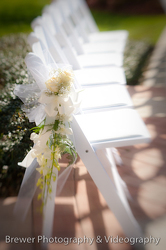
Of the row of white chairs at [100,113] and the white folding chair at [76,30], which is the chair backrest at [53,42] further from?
the white folding chair at [76,30]

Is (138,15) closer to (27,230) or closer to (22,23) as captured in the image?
(22,23)

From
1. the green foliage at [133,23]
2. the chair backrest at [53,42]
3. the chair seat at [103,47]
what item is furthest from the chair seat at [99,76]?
the green foliage at [133,23]

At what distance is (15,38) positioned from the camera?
4367mm

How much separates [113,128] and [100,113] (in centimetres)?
20

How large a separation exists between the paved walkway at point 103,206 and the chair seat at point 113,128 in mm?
241

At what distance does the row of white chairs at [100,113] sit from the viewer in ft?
4.01

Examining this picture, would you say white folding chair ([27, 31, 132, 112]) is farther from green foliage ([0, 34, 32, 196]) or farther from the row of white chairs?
green foliage ([0, 34, 32, 196])

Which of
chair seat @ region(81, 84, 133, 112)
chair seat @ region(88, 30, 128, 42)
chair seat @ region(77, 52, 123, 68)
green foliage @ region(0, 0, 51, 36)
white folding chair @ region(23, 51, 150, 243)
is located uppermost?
green foliage @ region(0, 0, 51, 36)

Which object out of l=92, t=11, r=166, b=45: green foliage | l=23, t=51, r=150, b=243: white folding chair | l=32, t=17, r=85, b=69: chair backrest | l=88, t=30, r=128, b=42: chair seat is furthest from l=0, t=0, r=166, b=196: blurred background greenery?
l=23, t=51, r=150, b=243: white folding chair

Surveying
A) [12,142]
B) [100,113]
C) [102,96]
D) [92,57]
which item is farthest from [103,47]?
[12,142]

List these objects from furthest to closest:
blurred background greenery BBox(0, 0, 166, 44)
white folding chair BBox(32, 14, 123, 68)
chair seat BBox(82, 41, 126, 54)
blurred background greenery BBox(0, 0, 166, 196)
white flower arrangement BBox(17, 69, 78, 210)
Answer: blurred background greenery BBox(0, 0, 166, 44)
chair seat BBox(82, 41, 126, 54)
white folding chair BBox(32, 14, 123, 68)
blurred background greenery BBox(0, 0, 166, 196)
white flower arrangement BBox(17, 69, 78, 210)

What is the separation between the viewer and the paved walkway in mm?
1391

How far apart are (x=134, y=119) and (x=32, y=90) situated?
2.03 ft

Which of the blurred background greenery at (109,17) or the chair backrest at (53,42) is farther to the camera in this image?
the blurred background greenery at (109,17)
